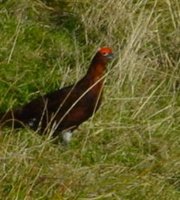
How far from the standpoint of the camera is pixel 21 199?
5688 mm

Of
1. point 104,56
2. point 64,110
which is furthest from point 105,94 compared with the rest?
point 64,110

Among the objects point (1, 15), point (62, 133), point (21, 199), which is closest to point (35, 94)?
point (62, 133)

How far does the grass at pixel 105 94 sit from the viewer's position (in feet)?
19.7

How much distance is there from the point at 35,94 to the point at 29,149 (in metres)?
1.46

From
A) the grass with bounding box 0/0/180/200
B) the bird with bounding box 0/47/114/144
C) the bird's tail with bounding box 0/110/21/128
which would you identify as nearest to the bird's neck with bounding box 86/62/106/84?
the bird with bounding box 0/47/114/144

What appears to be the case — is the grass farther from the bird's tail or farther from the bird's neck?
the bird's neck

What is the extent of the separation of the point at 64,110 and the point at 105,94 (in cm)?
77

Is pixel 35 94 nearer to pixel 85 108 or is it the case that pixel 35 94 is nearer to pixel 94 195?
pixel 85 108

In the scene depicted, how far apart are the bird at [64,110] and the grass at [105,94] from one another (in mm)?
134

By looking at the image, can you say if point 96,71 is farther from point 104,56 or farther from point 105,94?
point 105,94

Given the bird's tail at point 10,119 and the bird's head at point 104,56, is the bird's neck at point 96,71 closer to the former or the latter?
the bird's head at point 104,56

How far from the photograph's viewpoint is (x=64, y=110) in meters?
6.75

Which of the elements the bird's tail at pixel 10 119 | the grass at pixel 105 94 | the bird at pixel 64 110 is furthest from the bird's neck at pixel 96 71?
the bird's tail at pixel 10 119

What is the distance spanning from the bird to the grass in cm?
13
